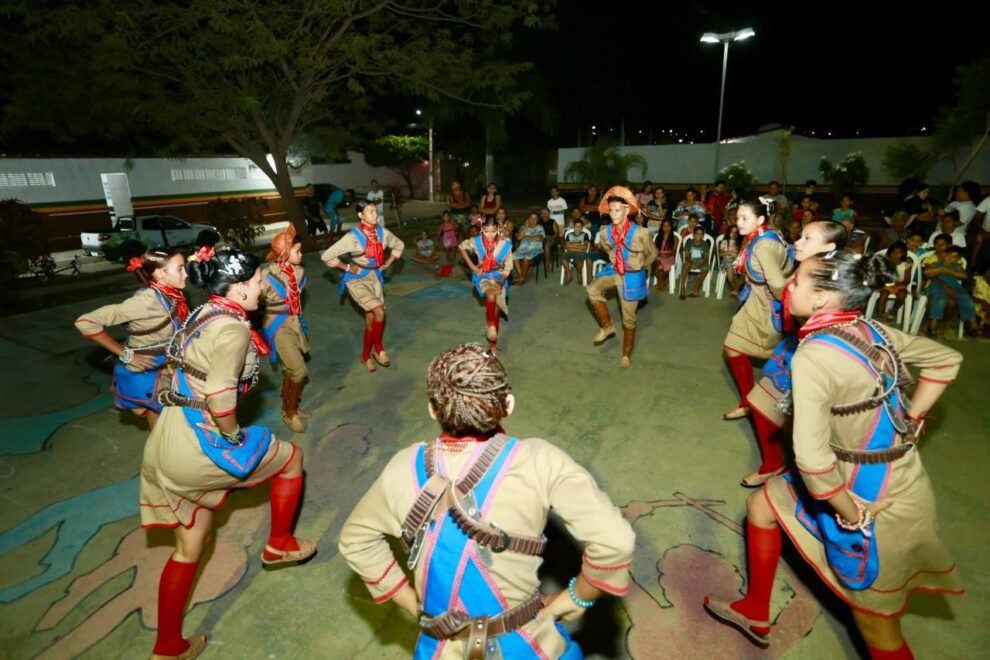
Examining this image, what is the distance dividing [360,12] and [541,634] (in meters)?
13.7

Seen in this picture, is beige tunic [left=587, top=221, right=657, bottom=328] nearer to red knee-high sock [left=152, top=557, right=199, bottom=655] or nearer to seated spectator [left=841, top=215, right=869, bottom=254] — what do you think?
seated spectator [left=841, top=215, right=869, bottom=254]

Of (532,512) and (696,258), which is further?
(696,258)

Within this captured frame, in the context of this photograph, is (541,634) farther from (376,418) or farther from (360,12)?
(360,12)

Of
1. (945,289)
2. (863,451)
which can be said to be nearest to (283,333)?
(863,451)

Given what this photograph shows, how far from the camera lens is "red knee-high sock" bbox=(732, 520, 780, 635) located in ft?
8.22

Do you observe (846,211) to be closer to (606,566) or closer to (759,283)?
(759,283)

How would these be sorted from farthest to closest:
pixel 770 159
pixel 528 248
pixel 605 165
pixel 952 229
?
pixel 770 159 → pixel 605 165 → pixel 528 248 → pixel 952 229

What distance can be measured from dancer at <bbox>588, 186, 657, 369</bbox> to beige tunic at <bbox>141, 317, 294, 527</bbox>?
13.5ft

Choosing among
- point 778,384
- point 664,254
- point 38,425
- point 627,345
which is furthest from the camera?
point 664,254

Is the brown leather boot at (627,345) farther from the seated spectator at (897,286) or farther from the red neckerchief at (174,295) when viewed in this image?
the red neckerchief at (174,295)

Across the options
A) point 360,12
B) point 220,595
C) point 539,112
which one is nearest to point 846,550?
point 220,595

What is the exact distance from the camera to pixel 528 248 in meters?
9.76

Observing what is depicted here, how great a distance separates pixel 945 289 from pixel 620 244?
160 inches

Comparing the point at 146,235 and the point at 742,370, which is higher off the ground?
the point at 146,235
